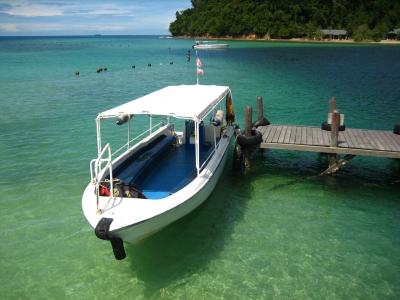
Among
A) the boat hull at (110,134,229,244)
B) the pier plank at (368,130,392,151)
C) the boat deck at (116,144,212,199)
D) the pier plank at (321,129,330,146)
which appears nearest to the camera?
the boat hull at (110,134,229,244)

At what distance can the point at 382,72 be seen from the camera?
46781mm

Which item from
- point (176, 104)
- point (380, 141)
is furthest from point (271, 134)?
point (176, 104)

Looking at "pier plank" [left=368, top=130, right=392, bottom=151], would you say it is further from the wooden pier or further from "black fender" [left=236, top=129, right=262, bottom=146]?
"black fender" [left=236, top=129, right=262, bottom=146]

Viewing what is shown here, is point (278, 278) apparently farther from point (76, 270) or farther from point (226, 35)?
point (226, 35)

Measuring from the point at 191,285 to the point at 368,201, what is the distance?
711cm

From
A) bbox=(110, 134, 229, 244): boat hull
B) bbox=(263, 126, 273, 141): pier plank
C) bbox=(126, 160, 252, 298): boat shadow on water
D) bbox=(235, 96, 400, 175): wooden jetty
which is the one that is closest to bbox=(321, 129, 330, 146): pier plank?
bbox=(235, 96, 400, 175): wooden jetty

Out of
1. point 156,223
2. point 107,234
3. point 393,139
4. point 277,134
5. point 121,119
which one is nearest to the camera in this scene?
point 107,234

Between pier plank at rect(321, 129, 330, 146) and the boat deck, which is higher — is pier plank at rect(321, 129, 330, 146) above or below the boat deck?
above

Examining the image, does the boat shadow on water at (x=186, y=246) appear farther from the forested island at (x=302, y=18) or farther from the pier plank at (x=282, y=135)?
the forested island at (x=302, y=18)

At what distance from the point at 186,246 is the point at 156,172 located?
278 centimetres

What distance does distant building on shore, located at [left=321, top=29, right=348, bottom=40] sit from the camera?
12938 cm

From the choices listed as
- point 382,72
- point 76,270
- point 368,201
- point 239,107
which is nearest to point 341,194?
point 368,201

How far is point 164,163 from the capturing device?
12258 millimetres

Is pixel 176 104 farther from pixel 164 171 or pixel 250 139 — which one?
pixel 250 139
